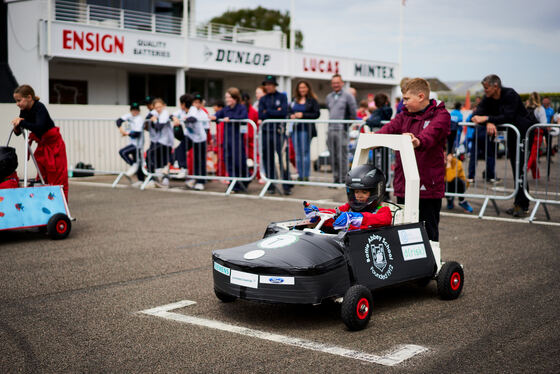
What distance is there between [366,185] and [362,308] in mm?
1098

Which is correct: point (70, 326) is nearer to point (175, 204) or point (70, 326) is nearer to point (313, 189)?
point (175, 204)

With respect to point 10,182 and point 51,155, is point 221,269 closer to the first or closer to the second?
point 10,182

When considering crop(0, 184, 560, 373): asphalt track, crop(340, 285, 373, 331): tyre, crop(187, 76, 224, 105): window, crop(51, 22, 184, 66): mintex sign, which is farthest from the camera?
crop(187, 76, 224, 105): window

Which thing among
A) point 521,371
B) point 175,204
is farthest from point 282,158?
point 521,371

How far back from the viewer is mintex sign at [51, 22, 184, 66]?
24.4m

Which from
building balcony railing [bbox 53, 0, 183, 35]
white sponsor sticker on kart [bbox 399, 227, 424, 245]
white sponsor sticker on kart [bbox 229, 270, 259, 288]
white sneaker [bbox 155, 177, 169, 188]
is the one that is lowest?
white sneaker [bbox 155, 177, 169, 188]

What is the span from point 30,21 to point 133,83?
352 inches

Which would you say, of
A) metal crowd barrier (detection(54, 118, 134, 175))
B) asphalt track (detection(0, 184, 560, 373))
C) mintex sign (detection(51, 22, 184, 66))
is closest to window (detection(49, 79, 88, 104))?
mintex sign (detection(51, 22, 184, 66))

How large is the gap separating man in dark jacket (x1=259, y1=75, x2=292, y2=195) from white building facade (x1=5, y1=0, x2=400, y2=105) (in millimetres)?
12561

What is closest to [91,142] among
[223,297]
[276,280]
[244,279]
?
[223,297]

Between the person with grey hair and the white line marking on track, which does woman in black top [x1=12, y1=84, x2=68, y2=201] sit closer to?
the white line marking on track

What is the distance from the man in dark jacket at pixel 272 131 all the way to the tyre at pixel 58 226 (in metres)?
5.57

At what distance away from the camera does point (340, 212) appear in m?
5.29

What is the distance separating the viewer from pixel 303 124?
531 inches
